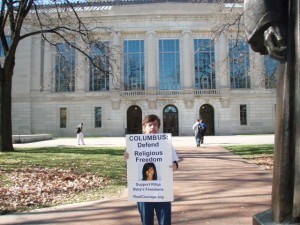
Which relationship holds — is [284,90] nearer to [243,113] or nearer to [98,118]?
[98,118]

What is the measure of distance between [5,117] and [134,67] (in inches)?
1126

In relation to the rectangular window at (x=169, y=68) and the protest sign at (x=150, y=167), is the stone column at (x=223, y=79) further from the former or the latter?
the protest sign at (x=150, y=167)

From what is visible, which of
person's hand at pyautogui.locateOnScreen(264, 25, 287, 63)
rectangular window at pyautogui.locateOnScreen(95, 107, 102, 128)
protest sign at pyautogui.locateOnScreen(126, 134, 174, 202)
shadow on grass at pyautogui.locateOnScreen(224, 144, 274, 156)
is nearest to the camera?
person's hand at pyautogui.locateOnScreen(264, 25, 287, 63)

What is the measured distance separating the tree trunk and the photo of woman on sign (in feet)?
52.7

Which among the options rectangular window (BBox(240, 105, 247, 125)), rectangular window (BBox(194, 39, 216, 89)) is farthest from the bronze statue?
rectangular window (BBox(240, 105, 247, 125))

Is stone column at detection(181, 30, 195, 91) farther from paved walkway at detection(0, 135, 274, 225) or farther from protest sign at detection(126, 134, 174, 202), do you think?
protest sign at detection(126, 134, 174, 202)

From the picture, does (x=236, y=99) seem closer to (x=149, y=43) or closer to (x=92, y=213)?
(x=149, y=43)

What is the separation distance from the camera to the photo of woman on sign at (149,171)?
4020mm

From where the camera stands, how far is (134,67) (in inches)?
1805

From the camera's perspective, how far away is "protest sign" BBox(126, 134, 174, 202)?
395cm

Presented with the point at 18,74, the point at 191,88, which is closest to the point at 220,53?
the point at 191,88

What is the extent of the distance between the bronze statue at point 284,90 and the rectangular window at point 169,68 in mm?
43083

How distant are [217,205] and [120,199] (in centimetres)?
206

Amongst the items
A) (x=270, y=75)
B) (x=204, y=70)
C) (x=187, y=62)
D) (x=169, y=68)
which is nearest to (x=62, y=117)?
(x=169, y=68)
